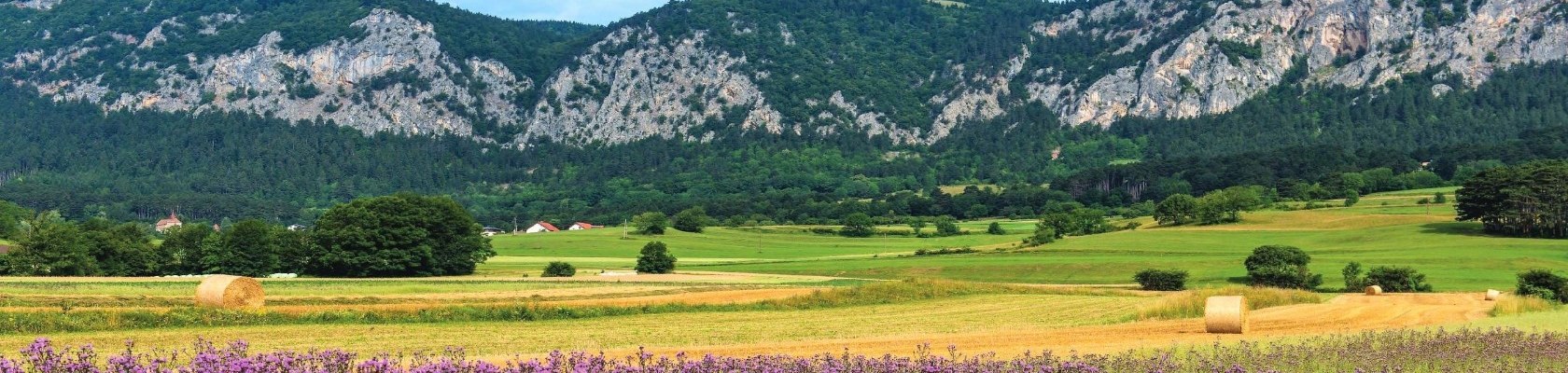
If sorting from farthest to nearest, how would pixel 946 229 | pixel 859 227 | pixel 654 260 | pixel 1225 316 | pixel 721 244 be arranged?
pixel 859 227, pixel 946 229, pixel 721 244, pixel 654 260, pixel 1225 316

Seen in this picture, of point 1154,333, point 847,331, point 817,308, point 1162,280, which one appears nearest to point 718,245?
point 1162,280

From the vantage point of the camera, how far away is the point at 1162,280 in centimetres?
7875

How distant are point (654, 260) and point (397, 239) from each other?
18159mm

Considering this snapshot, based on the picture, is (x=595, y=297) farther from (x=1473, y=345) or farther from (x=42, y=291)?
(x=1473, y=345)

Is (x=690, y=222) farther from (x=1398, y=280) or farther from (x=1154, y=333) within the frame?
(x=1154, y=333)

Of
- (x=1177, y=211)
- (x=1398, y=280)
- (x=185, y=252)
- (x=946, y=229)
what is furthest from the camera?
(x=946, y=229)

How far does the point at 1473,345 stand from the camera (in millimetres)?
29266

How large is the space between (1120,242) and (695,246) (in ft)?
143

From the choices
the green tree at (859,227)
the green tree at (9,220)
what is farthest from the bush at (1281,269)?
the green tree at (9,220)

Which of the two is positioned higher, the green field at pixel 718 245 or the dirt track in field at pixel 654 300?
the green field at pixel 718 245

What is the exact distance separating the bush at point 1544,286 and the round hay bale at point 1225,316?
28.5 m

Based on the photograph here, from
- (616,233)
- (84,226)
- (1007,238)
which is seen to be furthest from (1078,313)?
(616,233)

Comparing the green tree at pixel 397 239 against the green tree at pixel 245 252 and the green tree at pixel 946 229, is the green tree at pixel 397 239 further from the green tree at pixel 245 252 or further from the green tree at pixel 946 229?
the green tree at pixel 946 229

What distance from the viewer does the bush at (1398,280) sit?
74.2 m
